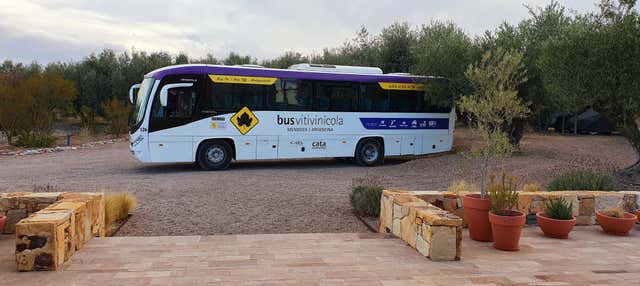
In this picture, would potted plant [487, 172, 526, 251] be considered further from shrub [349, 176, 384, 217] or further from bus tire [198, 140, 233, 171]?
bus tire [198, 140, 233, 171]

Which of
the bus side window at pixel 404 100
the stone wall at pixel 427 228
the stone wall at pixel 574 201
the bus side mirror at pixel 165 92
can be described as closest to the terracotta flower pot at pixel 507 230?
the stone wall at pixel 427 228

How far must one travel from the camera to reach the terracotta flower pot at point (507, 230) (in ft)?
17.9

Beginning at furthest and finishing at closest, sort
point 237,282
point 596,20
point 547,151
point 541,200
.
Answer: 1. point 547,151
2. point 596,20
3. point 541,200
4. point 237,282

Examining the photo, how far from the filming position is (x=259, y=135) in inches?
570

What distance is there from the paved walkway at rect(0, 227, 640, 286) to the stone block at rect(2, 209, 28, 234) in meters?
0.60

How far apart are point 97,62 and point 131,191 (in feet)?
86.4

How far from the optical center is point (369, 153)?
639 inches

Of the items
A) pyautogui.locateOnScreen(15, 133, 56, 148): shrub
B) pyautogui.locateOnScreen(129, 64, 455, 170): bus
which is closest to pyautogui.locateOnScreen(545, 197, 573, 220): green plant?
pyautogui.locateOnScreen(129, 64, 455, 170): bus

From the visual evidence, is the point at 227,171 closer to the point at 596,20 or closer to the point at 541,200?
the point at 541,200

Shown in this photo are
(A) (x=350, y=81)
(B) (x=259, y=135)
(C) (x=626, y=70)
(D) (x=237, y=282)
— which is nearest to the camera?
(D) (x=237, y=282)

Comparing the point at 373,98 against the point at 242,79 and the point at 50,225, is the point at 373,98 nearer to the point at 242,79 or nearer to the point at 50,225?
the point at 242,79

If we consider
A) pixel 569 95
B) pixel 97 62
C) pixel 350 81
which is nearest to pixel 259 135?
pixel 350 81

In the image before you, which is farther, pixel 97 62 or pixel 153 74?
pixel 97 62

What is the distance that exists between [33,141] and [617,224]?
838 inches
